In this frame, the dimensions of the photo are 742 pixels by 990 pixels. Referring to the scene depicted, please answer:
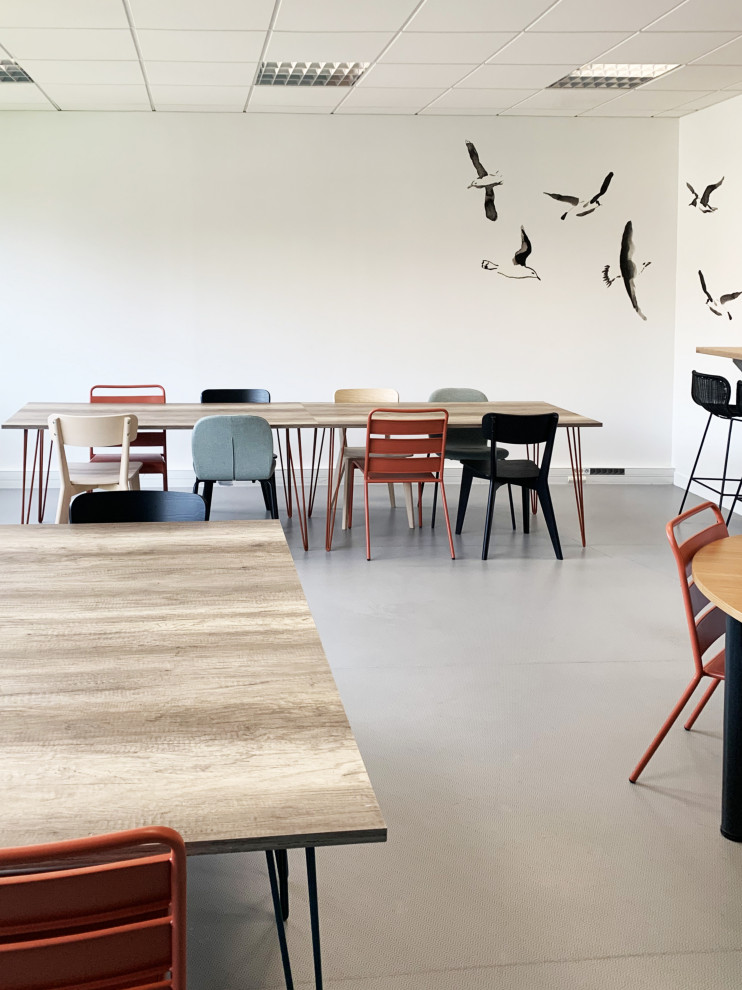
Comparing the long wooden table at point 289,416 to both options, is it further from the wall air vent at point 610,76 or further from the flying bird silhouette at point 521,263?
the wall air vent at point 610,76

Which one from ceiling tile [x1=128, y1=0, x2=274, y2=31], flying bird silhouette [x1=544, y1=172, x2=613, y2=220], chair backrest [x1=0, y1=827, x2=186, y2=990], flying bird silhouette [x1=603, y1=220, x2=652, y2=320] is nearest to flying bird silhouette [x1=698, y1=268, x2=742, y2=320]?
flying bird silhouette [x1=603, y1=220, x2=652, y2=320]

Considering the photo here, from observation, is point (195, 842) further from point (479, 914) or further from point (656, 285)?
point (656, 285)

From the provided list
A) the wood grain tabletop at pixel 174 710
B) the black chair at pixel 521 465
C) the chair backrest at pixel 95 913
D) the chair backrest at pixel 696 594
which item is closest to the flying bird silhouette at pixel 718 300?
the black chair at pixel 521 465

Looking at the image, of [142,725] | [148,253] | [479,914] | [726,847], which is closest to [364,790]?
[142,725]

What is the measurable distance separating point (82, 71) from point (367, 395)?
105 inches

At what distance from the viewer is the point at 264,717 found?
1.47 m

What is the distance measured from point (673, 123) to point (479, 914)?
6.84 metres

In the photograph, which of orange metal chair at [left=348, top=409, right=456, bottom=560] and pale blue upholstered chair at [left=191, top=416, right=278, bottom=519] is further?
orange metal chair at [left=348, top=409, right=456, bottom=560]

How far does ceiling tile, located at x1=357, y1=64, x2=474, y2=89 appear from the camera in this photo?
5.70 m

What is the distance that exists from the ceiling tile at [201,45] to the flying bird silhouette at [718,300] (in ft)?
11.8

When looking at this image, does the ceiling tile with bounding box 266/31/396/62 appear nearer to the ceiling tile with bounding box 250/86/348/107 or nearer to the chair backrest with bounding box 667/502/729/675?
the ceiling tile with bounding box 250/86/348/107

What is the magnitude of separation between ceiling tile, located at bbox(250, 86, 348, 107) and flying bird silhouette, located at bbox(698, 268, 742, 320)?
2979 millimetres

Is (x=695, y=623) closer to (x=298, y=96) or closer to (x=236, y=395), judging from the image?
(x=236, y=395)

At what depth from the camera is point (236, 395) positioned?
6.29m
